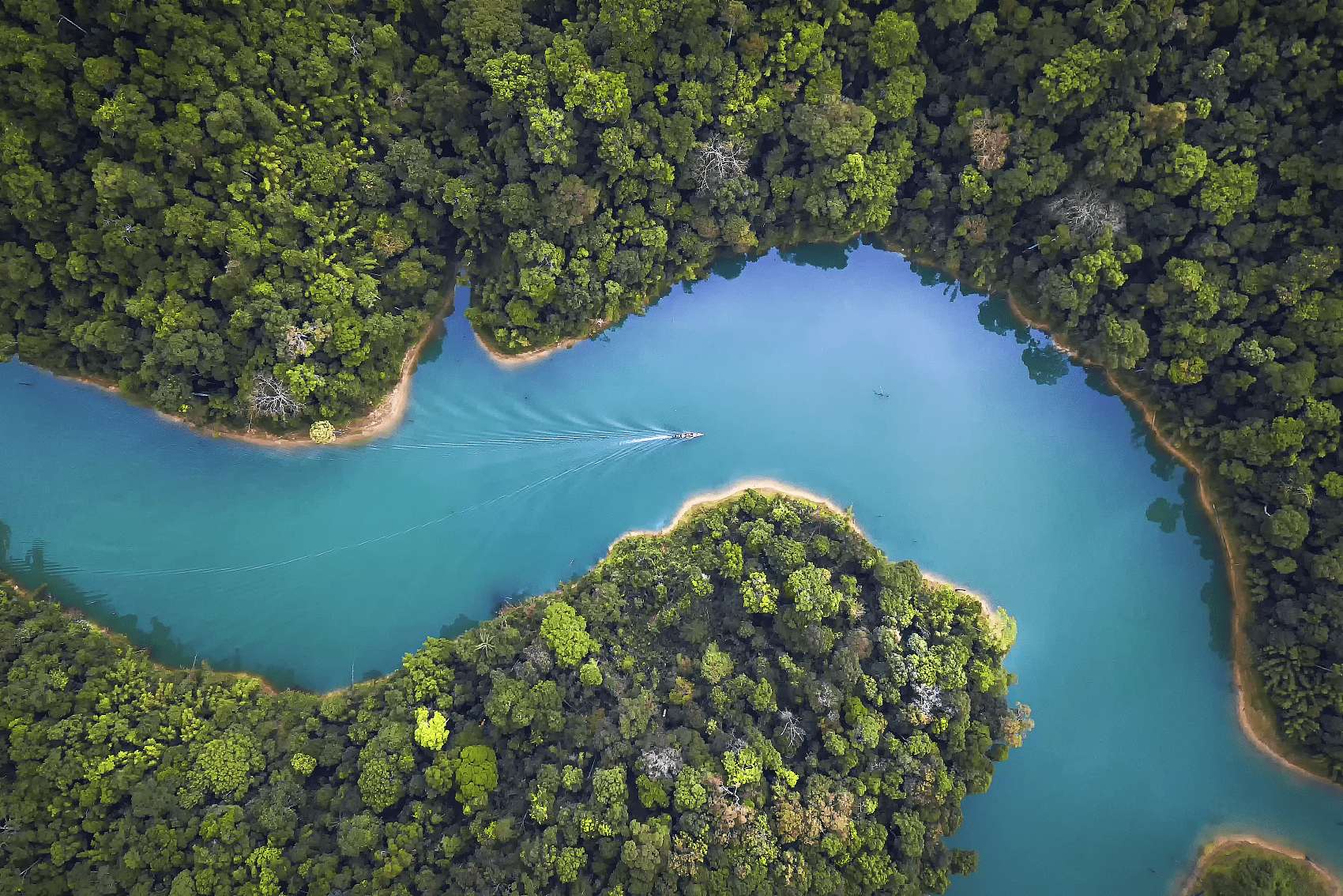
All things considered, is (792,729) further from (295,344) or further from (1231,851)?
(295,344)

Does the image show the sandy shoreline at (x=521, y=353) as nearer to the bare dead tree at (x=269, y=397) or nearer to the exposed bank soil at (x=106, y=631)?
the bare dead tree at (x=269, y=397)

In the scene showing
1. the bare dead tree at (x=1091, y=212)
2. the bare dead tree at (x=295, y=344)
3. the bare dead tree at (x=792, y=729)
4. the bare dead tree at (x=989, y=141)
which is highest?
the bare dead tree at (x=989, y=141)

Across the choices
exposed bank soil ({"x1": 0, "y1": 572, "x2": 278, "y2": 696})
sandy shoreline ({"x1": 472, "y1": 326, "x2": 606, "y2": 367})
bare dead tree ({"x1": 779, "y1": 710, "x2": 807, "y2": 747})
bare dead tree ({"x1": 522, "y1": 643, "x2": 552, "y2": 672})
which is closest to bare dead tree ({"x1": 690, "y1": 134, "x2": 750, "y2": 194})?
sandy shoreline ({"x1": 472, "y1": 326, "x2": 606, "y2": 367})

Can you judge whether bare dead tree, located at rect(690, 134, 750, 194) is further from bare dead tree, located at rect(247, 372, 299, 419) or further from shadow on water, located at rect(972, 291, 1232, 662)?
bare dead tree, located at rect(247, 372, 299, 419)

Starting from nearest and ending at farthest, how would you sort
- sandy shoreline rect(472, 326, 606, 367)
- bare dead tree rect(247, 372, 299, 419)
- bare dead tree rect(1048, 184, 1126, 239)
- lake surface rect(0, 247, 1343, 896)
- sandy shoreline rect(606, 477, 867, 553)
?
bare dead tree rect(1048, 184, 1126, 239)
bare dead tree rect(247, 372, 299, 419)
lake surface rect(0, 247, 1343, 896)
sandy shoreline rect(606, 477, 867, 553)
sandy shoreline rect(472, 326, 606, 367)

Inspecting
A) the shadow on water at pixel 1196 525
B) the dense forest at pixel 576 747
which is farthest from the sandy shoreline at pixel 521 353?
the shadow on water at pixel 1196 525

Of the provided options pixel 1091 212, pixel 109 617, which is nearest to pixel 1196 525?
pixel 1091 212
